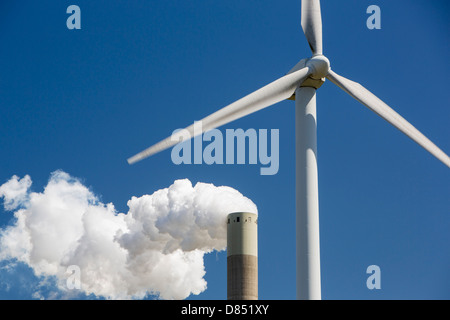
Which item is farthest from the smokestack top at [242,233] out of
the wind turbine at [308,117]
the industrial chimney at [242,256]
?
the wind turbine at [308,117]

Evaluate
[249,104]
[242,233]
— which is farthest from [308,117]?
[242,233]

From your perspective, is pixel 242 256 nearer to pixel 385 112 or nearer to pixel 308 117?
pixel 308 117

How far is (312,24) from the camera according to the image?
42.2 m

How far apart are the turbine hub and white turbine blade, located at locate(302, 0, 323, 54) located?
1300 millimetres

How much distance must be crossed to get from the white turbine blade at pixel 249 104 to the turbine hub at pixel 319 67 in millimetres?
301

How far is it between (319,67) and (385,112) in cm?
415

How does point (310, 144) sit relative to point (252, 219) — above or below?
below

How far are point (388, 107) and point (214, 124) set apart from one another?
33.2 feet

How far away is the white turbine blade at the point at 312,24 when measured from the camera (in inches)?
1651

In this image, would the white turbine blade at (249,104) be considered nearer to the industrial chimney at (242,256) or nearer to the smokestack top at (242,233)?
the industrial chimney at (242,256)
